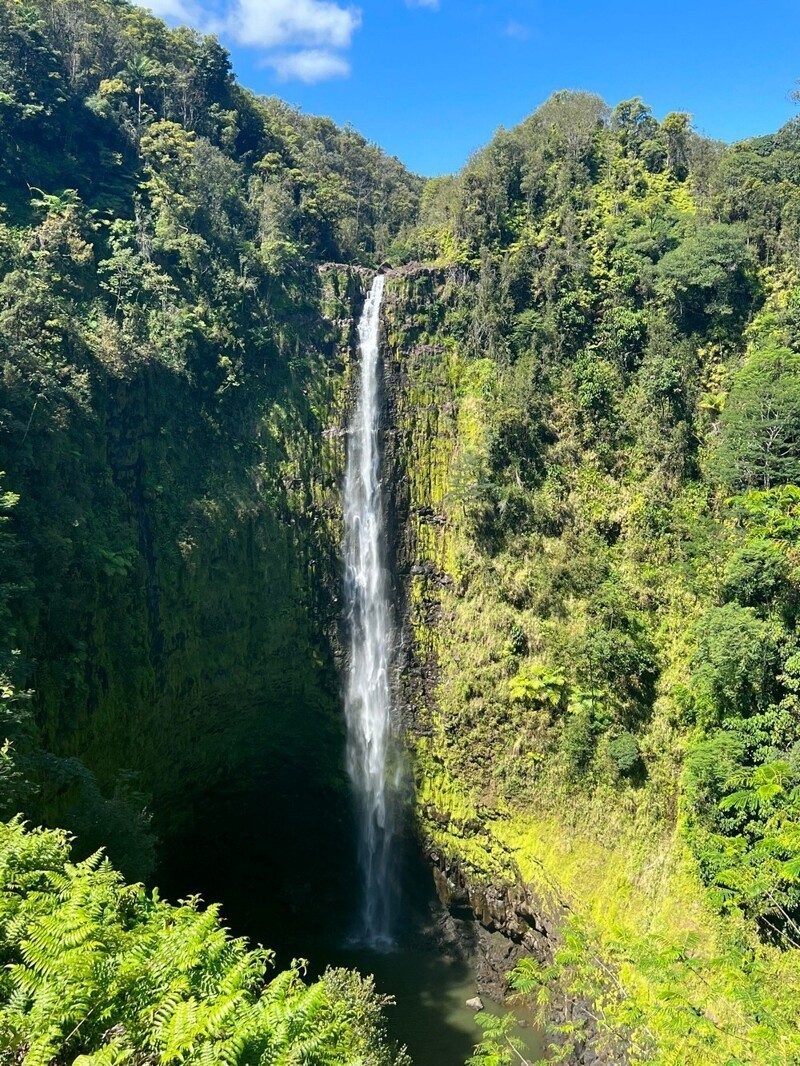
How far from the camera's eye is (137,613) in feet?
73.2

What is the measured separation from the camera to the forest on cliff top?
58.3 ft

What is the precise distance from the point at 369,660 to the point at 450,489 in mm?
8244

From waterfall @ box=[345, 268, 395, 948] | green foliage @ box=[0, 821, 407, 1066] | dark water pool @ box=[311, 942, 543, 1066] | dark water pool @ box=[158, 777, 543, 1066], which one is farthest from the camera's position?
waterfall @ box=[345, 268, 395, 948]

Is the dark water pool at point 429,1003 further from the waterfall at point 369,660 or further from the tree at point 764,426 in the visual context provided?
the tree at point 764,426

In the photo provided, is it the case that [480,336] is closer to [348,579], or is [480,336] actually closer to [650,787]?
[348,579]

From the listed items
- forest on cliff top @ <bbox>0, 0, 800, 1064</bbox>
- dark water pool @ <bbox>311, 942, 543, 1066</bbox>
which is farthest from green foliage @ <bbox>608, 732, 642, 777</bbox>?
dark water pool @ <bbox>311, 942, 543, 1066</bbox>

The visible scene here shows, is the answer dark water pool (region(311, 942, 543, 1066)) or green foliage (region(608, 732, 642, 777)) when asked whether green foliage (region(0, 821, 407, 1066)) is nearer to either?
dark water pool (region(311, 942, 543, 1066))

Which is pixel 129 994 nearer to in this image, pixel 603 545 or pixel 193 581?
pixel 193 581

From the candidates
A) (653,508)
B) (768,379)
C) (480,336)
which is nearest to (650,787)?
(653,508)

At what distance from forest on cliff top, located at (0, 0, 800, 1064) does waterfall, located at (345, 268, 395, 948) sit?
3.30ft

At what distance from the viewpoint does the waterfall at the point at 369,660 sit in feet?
83.4

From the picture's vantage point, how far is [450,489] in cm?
2817

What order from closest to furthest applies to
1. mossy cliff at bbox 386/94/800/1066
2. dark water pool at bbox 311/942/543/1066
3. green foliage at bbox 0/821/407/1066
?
green foliage at bbox 0/821/407/1066
mossy cliff at bbox 386/94/800/1066
dark water pool at bbox 311/942/543/1066

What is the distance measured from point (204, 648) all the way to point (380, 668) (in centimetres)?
737
